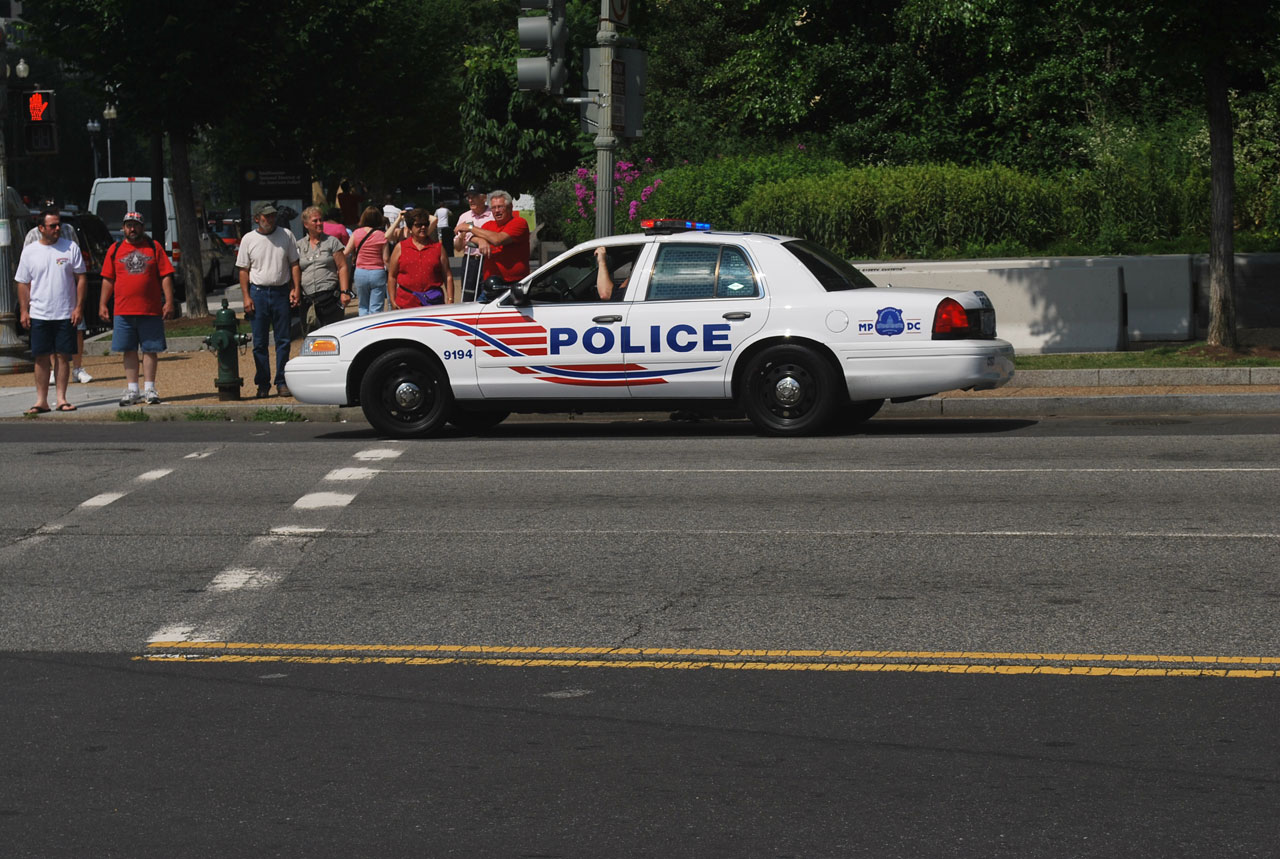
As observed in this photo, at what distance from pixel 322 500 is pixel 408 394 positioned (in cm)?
342

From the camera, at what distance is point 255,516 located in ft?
33.6

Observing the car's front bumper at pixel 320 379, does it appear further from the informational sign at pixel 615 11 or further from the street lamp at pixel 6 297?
the street lamp at pixel 6 297

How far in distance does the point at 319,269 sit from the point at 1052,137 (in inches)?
566

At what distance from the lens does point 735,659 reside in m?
6.62

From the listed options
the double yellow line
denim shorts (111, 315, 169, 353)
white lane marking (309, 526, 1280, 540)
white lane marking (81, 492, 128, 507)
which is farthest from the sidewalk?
the double yellow line

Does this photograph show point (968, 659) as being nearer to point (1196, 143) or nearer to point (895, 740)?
point (895, 740)

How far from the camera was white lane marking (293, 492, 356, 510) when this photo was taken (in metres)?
10.6

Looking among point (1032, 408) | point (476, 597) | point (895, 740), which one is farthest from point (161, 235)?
point (895, 740)

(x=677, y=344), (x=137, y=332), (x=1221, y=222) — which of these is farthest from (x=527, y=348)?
(x=1221, y=222)

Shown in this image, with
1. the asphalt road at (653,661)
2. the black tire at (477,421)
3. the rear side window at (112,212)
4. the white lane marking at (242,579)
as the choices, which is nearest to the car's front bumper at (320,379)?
the black tire at (477,421)

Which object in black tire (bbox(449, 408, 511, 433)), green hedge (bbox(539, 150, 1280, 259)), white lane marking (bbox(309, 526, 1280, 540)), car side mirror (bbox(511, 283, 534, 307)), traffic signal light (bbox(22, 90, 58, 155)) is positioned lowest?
white lane marking (bbox(309, 526, 1280, 540))

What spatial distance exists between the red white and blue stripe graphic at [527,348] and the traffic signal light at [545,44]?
2.86 meters

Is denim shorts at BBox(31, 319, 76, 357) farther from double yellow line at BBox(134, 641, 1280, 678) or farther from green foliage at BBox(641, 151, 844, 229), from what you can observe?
double yellow line at BBox(134, 641, 1280, 678)

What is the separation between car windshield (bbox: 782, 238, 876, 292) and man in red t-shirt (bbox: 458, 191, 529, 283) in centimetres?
331
